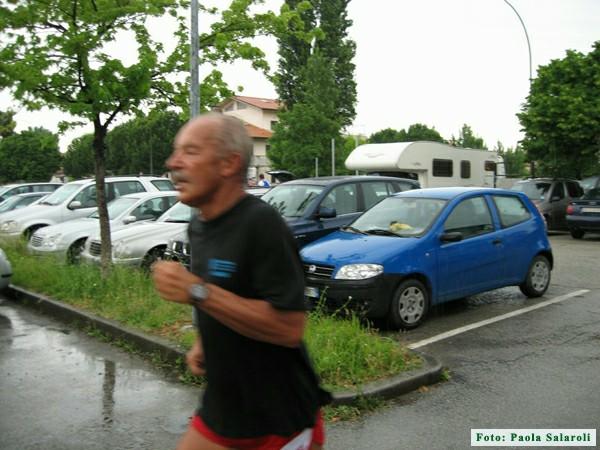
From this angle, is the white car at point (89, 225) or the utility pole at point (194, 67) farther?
the white car at point (89, 225)

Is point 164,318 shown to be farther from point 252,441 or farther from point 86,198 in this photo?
point 86,198

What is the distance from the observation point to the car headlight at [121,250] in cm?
997

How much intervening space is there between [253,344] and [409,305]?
5166 mm

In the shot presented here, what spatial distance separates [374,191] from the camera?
10.3 meters

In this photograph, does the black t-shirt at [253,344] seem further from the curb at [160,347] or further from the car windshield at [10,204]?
the car windshield at [10,204]

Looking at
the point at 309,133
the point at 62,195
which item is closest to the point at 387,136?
the point at 309,133

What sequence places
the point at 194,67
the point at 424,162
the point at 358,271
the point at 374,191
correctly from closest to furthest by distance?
the point at 194,67, the point at 358,271, the point at 374,191, the point at 424,162

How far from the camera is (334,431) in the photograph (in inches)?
173

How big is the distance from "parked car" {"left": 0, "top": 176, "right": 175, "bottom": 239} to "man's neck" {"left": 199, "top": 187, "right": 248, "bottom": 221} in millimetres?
12656

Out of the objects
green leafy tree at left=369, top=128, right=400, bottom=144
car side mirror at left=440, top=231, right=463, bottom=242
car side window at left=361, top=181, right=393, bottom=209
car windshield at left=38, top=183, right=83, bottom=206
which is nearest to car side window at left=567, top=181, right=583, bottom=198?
car side window at left=361, top=181, right=393, bottom=209

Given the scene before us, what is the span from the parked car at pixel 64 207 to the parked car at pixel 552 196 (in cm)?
1031

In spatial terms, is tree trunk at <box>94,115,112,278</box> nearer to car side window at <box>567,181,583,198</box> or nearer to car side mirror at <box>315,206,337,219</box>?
car side mirror at <box>315,206,337,219</box>

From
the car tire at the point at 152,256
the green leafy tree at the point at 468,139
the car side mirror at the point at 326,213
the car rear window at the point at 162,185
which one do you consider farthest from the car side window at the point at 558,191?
the green leafy tree at the point at 468,139

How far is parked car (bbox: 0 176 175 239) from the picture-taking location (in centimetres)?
1409
